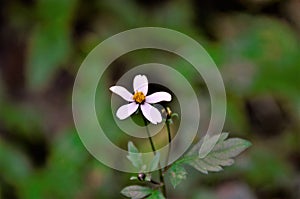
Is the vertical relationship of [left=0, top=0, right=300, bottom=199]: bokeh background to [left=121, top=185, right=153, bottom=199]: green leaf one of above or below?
above

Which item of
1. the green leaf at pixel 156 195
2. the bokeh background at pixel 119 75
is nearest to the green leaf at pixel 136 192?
the green leaf at pixel 156 195

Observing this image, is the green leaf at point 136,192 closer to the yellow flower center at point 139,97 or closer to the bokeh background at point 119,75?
the yellow flower center at point 139,97

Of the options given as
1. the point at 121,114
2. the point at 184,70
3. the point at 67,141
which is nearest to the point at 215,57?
the point at 184,70

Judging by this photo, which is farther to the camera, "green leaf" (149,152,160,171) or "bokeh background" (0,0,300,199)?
"bokeh background" (0,0,300,199)

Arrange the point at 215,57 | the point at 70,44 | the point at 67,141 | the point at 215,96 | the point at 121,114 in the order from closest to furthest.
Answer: the point at 121,114 < the point at 215,96 < the point at 67,141 < the point at 215,57 < the point at 70,44

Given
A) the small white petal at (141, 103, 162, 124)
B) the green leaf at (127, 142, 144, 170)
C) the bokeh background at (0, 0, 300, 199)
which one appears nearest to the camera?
the small white petal at (141, 103, 162, 124)

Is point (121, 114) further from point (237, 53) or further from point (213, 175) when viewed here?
point (237, 53)

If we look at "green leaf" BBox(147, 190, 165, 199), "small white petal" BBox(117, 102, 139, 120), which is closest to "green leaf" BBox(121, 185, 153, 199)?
"green leaf" BBox(147, 190, 165, 199)

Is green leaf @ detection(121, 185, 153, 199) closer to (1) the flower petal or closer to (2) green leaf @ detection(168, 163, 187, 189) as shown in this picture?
(2) green leaf @ detection(168, 163, 187, 189)
